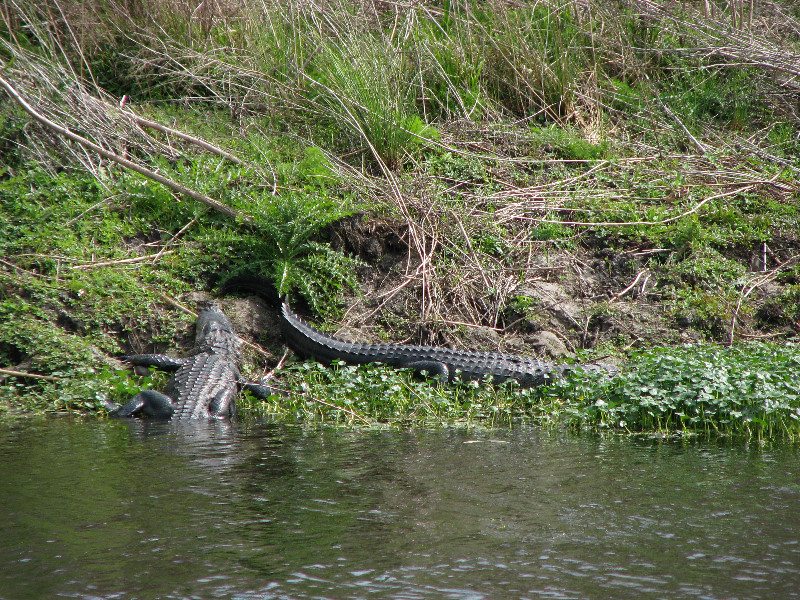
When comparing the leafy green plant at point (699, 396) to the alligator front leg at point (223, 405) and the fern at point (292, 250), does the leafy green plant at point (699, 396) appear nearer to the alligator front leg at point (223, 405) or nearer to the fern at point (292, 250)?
the alligator front leg at point (223, 405)

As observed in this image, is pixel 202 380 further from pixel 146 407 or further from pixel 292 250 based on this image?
pixel 292 250

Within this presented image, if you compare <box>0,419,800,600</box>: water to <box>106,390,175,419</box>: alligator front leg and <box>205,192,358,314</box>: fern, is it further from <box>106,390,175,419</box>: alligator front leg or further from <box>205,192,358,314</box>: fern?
<box>205,192,358,314</box>: fern

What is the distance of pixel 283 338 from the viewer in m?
6.13

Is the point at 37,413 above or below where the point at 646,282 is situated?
below

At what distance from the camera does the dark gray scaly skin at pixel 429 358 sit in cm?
559

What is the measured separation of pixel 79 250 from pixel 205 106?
293cm

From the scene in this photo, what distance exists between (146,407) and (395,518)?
8.84 ft

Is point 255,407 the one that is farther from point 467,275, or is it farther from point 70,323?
point 467,275

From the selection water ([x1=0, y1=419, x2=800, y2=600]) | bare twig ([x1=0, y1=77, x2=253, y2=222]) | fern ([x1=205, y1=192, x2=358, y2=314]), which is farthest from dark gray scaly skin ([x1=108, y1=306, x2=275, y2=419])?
bare twig ([x1=0, y1=77, x2=253, y2=222])

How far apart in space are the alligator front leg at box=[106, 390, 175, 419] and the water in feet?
2.34

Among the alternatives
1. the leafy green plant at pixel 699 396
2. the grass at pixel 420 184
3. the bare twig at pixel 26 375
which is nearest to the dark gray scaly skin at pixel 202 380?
the grass at pixel 420 184

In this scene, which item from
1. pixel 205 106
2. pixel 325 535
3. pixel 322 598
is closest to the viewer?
pixel 322 598

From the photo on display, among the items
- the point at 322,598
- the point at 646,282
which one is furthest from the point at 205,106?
the point at 322,598

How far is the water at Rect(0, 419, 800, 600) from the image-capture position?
2322 millimetres
